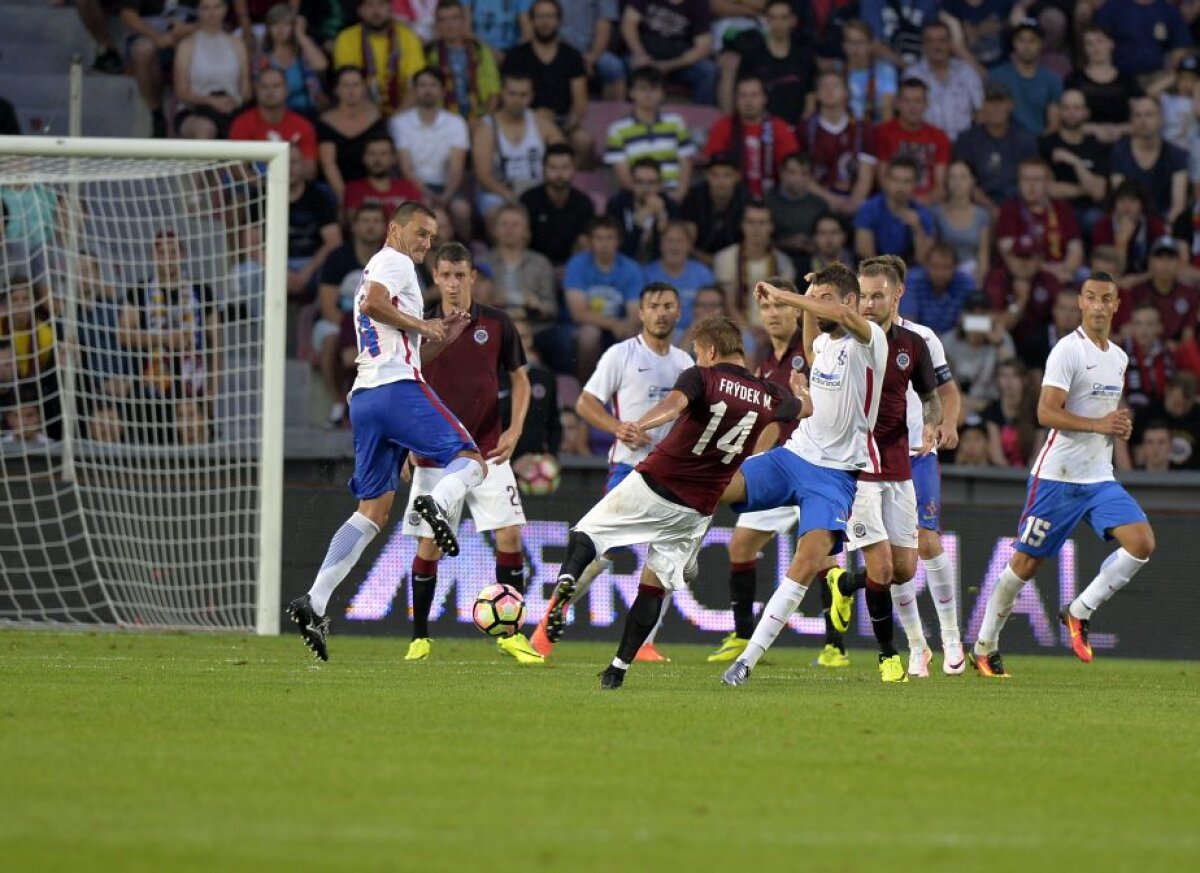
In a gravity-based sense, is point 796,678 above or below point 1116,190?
below

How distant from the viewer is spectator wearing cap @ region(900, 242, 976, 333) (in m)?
19.5

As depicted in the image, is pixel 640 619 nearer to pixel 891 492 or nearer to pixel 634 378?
pixel 891 492

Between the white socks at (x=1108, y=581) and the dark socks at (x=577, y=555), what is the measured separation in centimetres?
416

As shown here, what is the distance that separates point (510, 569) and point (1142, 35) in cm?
1252

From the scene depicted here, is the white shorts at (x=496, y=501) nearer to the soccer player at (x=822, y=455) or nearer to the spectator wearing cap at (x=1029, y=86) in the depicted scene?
the soccer player at (x=822, y=455)

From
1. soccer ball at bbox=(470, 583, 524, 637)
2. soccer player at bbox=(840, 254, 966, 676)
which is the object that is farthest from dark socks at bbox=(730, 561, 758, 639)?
soccer ball at bbox=(470, 583, 524, 637)

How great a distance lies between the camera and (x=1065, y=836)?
581 centimetres

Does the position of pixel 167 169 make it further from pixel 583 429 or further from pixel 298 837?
pixel 298 837

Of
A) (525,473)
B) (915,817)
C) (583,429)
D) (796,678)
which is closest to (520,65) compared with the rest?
(583,429)

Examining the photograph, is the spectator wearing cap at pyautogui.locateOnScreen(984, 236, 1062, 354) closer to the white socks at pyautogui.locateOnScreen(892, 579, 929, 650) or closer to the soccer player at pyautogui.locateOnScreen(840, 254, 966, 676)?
the soccer player at pyautogui.locateOnScreen(840, 254, 966, 676)

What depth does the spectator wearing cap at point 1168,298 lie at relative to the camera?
786 inches

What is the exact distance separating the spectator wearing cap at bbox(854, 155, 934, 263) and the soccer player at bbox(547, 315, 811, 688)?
975 cm

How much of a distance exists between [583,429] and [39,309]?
16.5 feet

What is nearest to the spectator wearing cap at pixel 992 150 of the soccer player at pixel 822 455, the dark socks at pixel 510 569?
the dark socks at pixel 510 569
